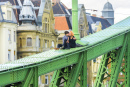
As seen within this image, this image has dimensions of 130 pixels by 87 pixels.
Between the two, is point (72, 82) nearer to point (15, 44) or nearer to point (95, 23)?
point (15, 44)

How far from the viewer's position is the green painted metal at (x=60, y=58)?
17.2m

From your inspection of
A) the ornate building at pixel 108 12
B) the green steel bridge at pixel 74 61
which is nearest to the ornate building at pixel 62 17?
the ornate building at pixel 108 12

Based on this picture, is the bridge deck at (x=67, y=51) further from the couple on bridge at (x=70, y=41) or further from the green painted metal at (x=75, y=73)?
the green painted metal at (x=75, y=73)

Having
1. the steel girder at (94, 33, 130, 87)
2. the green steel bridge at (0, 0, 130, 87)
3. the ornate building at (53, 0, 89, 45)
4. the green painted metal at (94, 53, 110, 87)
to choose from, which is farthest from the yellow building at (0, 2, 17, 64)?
the steel girder at (94, 33, 130, 87)

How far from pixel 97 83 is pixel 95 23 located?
59.9 metres

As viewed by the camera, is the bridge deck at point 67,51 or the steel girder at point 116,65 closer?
the bridge deck at point 67,51

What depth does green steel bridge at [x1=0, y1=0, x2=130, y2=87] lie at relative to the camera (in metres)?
17.5

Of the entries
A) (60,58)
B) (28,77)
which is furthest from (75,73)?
(28,77)

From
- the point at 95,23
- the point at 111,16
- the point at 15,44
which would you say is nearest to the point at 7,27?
the point at 15,44

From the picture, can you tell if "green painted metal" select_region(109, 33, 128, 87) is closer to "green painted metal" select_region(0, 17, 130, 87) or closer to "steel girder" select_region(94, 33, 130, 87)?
"steel girder" select_region(94, 33, 130, 87)

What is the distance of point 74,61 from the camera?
67.2 ft

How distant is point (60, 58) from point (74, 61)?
4.01ft

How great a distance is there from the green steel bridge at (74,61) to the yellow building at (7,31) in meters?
30.2

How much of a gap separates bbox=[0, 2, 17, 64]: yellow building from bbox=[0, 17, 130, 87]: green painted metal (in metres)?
30.2
